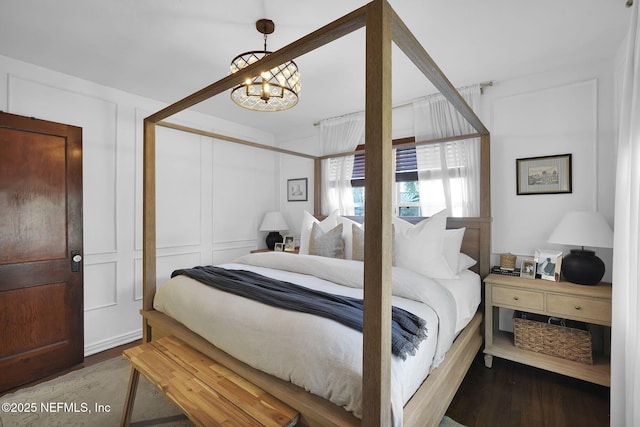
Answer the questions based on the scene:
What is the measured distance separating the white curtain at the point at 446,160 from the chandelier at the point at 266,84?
1575mm

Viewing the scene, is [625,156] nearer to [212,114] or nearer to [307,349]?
[307,349]

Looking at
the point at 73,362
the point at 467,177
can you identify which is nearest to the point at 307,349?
the point at 467,177

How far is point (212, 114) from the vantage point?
3.77m

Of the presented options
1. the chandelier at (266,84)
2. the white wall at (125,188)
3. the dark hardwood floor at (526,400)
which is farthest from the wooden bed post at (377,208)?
the white wall at (125,188)

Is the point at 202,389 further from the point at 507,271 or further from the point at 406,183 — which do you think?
the point at 406,183

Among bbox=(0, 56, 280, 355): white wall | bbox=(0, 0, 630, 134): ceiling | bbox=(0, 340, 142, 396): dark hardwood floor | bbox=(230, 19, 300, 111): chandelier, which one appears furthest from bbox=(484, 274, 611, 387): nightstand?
bbox=(0, 340, 142, 396): dark hardwood floor

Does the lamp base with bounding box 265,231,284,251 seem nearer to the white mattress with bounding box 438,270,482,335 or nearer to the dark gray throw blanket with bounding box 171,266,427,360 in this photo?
the dark gray throw blanket with bounding box 171,266,427,360

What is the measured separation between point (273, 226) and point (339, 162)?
51.2 inches

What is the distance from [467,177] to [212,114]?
309 cm

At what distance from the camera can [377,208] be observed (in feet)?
3.03

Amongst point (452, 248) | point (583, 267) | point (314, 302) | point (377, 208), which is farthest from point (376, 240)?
point (583, 267)

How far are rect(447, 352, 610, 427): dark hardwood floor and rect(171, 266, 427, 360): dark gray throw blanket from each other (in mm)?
984

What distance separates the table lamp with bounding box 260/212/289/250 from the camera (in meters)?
4.18

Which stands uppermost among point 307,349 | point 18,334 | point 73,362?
point 307,349
